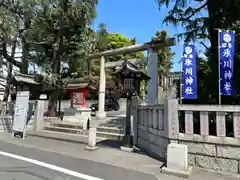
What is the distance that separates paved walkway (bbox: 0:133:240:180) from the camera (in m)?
5.75

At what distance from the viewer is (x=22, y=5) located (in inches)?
685

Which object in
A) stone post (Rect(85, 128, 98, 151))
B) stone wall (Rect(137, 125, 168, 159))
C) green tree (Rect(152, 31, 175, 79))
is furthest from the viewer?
Answer: green tree (Rect(152, 31, 175, 79))

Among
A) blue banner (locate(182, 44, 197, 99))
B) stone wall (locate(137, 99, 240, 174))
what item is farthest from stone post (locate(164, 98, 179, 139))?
blue banner (locate(182, 44, 197, 99))

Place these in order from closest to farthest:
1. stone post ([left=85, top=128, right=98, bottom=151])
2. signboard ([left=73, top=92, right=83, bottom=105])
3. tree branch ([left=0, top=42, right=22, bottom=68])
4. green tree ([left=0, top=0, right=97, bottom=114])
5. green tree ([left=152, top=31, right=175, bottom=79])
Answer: stone post ([left=85, top=128, right=98, bottom=151]), signboard ([left=73, top=92, right=83, bottom=105]), green tree ([left=0, top=0, right=97, bottom=114]), tree branch ([left=0, top=42, right=22, bottom=68]), green tree ([left=152, top=31, right=175, bottom=79])

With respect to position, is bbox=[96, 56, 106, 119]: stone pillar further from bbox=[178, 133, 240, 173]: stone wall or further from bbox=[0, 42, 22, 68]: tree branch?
bbox=[178, 133, 240, 173]: stone wall

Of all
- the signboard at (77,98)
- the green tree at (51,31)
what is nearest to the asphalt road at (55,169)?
the signboard at (77,98)

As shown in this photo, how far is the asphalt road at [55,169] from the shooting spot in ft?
18.4

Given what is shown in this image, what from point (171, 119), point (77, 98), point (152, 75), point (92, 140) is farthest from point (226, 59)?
point (77, 98)

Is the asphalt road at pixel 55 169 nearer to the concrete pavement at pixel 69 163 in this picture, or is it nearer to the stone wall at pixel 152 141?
the concrete pavement at pixel 69 163

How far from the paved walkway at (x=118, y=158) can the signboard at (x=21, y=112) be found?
3.56 ft

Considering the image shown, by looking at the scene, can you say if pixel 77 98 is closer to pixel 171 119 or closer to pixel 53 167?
pixel 53 167

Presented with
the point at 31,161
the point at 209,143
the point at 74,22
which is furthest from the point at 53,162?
the point at 74,22

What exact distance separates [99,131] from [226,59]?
686cm

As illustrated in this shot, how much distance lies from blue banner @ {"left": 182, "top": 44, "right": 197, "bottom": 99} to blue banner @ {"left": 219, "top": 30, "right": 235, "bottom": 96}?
1019 millimetres
